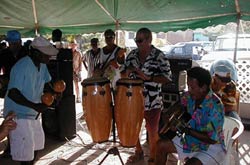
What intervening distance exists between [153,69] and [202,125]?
1.09 metres

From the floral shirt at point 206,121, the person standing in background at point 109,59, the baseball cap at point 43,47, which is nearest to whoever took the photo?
the floral shirt at point 206,121

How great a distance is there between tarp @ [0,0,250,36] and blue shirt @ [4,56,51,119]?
2.61 metres

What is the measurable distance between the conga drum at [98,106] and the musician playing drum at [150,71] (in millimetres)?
467

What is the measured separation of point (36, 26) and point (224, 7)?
4.16 m

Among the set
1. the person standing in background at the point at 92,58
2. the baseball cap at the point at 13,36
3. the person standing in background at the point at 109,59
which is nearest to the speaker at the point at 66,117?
the person standing in background at the point at 92,58

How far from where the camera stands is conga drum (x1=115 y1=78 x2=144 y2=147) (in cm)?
317

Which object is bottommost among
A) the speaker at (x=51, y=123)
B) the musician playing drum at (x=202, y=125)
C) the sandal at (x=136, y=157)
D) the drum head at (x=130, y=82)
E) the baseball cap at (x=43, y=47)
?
→ the sandal at (x=136, y=157)

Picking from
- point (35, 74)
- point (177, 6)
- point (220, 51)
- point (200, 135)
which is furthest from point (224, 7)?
point (220, 51)

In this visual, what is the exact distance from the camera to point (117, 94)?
322cm

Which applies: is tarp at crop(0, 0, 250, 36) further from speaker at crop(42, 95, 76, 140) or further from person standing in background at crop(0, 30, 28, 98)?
speaker at crop(42, 95, 76, 140)

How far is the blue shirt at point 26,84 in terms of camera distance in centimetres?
272

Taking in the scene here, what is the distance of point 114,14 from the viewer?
5879 mm

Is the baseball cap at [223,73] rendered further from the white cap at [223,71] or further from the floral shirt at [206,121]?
the floral shirt at [206,121]

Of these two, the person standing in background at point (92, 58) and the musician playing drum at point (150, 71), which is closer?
the musician playing drum at point (150, 71)
